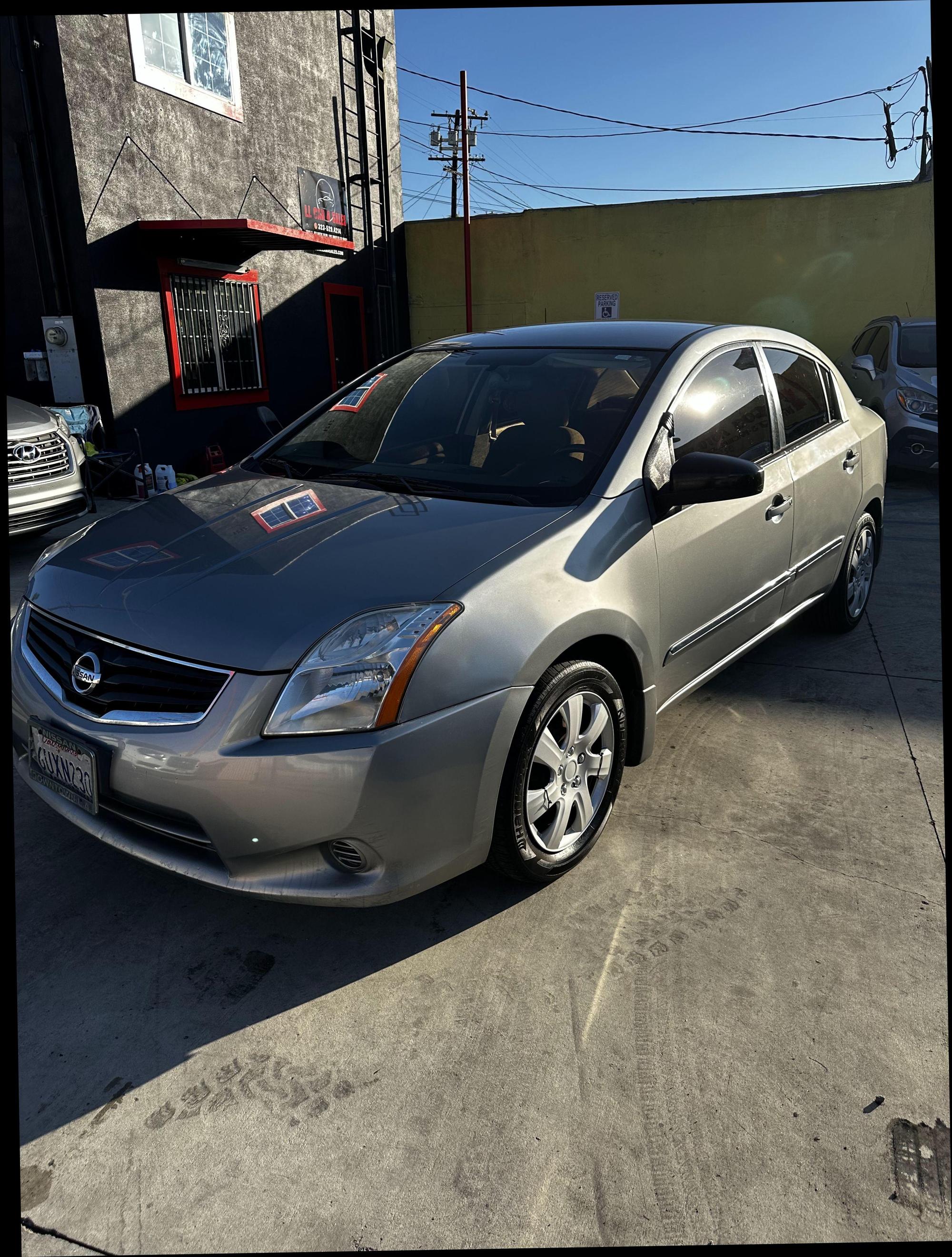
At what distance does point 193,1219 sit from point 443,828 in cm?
93

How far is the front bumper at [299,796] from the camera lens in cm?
205

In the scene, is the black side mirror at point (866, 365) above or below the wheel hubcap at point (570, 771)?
above

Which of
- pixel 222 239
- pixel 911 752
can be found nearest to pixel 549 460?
pixel 911 752

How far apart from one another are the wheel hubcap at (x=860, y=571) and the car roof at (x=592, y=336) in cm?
161

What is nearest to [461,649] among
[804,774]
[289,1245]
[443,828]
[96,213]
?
[443,828]

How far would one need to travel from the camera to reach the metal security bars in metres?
10.2

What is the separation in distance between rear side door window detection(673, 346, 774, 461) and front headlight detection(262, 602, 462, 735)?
1301 mm

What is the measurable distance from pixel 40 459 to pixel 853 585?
540cm

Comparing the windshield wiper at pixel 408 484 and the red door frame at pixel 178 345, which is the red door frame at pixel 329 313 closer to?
the red door frame at pixel 178 345

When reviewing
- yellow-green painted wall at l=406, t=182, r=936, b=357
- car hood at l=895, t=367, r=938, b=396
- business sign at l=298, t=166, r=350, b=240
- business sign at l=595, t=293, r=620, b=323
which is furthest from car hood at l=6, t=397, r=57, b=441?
yellow-green painted wall at l=406, t=182, r=936, b=357

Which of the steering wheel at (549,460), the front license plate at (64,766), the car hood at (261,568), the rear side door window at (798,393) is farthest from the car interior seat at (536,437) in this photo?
the front license plate at (64,766)

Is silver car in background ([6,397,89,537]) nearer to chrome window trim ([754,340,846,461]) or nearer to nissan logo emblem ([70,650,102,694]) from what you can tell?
nissan logo emblem ([70,650,102,694])

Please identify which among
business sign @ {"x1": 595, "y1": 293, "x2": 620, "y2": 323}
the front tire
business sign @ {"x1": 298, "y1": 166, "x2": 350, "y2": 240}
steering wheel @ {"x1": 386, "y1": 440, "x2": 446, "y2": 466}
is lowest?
the front tire

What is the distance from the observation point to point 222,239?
31.9ft
